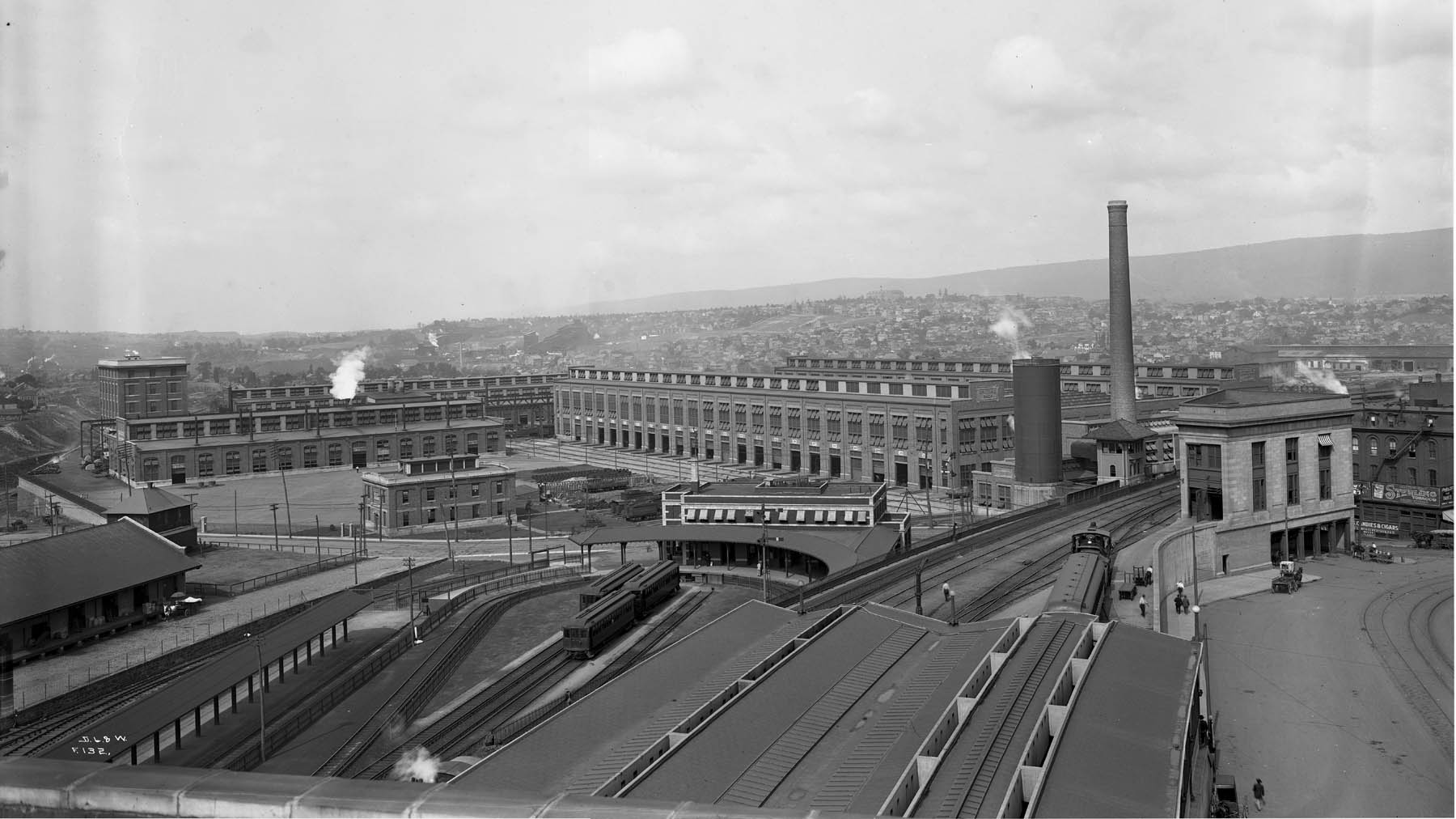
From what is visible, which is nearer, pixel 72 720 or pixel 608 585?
pixel 72 720

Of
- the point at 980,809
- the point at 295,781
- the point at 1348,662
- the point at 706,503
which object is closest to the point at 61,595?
the point at 706,503

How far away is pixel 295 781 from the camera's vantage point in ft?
17.5

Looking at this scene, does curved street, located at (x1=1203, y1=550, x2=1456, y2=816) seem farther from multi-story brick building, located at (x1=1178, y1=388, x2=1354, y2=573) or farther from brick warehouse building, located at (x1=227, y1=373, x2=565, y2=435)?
brick warehouse building, located at (x1=227, y1=373, x2=565, y2=435)

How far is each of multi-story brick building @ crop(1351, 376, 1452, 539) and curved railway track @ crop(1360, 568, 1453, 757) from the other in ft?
32.9

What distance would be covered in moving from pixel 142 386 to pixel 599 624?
238 feet

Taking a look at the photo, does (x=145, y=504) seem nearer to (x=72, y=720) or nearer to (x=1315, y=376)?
(x=72, y=720)

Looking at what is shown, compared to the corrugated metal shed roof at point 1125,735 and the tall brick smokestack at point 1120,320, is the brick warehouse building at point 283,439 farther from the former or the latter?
the corrugated metal shed roof at point 1125,735

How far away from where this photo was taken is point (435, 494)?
56156 mm

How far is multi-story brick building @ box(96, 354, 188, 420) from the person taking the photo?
86.6 meters

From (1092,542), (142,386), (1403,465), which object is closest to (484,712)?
(1092,542)

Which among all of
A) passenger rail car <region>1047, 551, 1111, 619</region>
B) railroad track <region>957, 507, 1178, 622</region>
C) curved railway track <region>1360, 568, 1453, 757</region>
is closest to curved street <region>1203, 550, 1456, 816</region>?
curved railway track <region>1360, 568, 1453, 757</region>

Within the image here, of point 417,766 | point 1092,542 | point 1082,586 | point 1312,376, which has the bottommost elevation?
point 417,766

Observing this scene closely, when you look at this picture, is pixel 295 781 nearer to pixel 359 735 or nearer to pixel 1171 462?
pixel 359 735

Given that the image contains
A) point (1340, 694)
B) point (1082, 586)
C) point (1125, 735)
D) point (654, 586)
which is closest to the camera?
point (1125, 735)
